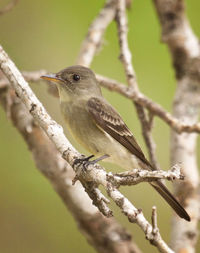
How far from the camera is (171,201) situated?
352cm

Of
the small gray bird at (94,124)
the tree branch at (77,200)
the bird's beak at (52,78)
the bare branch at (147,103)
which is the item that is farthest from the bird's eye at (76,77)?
the tree branch at (77,200)

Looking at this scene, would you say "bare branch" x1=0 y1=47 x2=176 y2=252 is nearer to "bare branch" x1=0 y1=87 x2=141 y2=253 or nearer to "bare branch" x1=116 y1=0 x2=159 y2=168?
"bare branch" x1=0 y1=87 x2=141 y2=253

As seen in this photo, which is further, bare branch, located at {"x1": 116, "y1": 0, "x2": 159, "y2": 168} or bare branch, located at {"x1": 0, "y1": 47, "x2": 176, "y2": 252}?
bare branch, located at {"x1": 116, "y1": 0, "x2": 159, "y2": 168}

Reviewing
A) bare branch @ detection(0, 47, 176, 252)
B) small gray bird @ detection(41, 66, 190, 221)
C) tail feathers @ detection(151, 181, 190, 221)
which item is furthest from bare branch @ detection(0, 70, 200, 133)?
bare branch @ detection(0, 47, 176, 252)

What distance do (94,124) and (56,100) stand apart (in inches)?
63.3

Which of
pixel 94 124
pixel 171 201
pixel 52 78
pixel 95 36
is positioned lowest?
pixel 171 201

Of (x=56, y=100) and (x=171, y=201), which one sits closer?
(x=171, y=201)

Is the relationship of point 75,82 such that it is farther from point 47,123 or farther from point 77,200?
point 47,123

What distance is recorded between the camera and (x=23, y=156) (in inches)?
203

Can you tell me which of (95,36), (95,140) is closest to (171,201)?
(95,140)

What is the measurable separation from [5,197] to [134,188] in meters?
1.20

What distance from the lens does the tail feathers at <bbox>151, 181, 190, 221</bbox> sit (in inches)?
133

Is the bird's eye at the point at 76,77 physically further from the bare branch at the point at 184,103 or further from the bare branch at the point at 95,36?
the bare branch at the point at 184,103

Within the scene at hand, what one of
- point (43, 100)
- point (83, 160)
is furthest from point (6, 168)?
point (83, 160)
